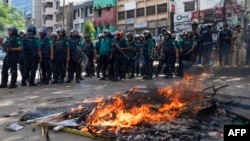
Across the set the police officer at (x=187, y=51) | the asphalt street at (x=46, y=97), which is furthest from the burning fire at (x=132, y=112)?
the police officer at (x=187, y=51)

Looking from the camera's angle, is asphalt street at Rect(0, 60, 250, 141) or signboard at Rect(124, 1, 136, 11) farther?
signboard at Rect(124, 1, 136, 11)

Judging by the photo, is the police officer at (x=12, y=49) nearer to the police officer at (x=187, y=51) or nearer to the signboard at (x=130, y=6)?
the police officer at (x=187, y=51)

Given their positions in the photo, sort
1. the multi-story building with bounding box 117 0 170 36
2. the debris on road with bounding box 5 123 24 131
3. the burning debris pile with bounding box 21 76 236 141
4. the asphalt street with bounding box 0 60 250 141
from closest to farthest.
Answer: the burning debris pile with bounding box 21 76 236 141, the asphalt street with bounding box 0 60 250 141, the debris on road with bounding box 5 123 24 131, the multi-story building with bounding box 117 0 170 36

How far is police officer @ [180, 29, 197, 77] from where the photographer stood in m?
12.9

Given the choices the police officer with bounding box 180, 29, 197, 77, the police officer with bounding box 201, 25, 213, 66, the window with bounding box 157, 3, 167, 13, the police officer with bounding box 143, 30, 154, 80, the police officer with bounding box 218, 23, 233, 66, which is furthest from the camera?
the window with bounding box 157, 3, 167, 13

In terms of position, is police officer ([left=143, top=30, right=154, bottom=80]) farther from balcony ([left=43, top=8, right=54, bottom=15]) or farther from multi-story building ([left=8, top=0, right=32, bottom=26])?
multi-story building ([left=8, top=0, right=32, bottom=26])

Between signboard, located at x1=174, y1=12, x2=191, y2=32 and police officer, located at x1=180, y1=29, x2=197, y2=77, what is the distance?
60.1ft

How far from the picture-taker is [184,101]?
244 inches

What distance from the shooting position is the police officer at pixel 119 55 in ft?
41.3

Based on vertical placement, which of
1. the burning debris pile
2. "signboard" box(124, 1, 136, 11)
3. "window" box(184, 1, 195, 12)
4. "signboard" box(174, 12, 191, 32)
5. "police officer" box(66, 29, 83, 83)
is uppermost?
"signboard" box(124, 1, 136, 11)

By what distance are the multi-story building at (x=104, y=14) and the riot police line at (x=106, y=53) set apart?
106 ft

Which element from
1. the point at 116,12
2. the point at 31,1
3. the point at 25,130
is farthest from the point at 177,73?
the point at 31,1

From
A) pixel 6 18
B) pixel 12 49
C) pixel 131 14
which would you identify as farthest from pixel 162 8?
pixel 12 49

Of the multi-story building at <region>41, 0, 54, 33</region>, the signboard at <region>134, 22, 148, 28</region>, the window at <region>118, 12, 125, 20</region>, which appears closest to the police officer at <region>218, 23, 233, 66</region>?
the signboard at <region>134, 22, 148, 28</region>
